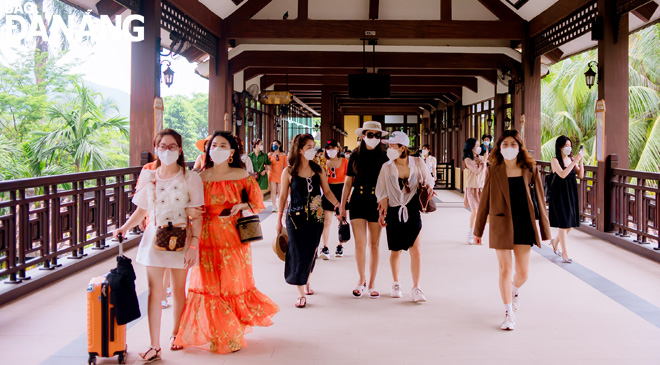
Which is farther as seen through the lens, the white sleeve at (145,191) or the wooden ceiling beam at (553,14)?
the wooden ceiling beam at (553,14)

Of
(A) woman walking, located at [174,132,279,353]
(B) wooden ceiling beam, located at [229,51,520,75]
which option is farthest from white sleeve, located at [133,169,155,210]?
(B) wooden ceiling beam, located at [229,51,520,75]

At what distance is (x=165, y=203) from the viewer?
3.54 metres

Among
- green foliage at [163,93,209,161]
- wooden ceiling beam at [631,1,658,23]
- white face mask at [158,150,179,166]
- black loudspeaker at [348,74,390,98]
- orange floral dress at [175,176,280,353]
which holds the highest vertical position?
green foliage at [163,93,209,161]

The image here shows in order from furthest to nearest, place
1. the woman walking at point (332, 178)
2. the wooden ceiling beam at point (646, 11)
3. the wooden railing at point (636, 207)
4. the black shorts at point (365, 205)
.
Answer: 1. the wooden ceiling beam at point (646, 11)
2. the wooden railing at point (636, 207)
3. the woman walking at point (332, 178)
4. the black shorts at point (365, 205)

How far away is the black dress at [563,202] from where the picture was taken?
6.78 meters

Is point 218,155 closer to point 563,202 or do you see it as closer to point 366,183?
point 366,183

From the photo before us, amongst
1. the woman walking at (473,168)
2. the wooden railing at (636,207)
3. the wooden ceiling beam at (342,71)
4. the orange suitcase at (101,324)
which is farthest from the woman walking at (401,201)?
the wooden ceiling beam at (342,71)

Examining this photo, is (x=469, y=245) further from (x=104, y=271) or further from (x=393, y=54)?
(x=393, y=54)

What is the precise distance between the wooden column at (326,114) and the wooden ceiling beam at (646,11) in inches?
486

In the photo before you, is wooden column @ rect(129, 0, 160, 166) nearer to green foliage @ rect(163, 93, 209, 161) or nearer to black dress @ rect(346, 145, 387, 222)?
black dress @ rect(346, 145, 387, 222)

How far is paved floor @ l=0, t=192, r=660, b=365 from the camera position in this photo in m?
3.72

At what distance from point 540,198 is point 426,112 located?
28.2 metres

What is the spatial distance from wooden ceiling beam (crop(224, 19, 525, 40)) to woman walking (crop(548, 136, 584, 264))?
5363mm

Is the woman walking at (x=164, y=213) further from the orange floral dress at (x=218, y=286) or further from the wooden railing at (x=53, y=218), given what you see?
the wooden railing at (x=53, y=218)
